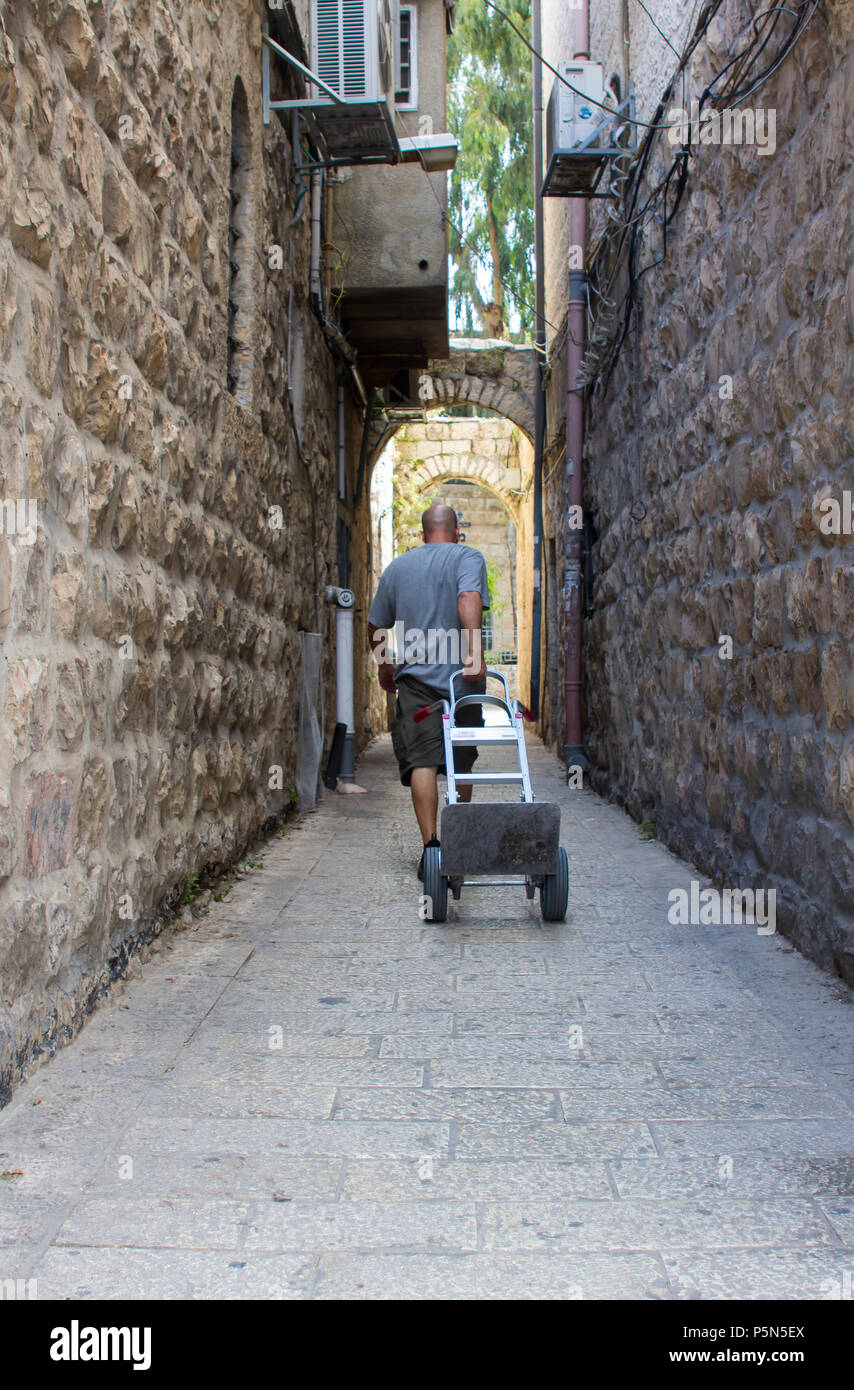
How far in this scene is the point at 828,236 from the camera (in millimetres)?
3287

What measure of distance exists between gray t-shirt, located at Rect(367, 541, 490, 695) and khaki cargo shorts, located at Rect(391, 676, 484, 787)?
71mm

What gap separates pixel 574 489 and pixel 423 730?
4.50 metres

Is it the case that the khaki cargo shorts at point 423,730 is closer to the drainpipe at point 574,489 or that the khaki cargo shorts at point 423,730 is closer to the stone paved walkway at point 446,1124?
the stone paved walkway at point 446,1124

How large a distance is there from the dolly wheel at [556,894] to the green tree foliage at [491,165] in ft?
55.3

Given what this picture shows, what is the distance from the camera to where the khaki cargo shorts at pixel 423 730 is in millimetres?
4922

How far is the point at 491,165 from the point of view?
20594 mm

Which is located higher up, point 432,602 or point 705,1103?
point 432,602

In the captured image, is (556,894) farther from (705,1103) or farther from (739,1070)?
(705,1103)

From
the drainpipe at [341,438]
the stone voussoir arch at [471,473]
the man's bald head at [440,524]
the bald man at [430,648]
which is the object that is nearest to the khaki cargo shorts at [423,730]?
the bald man at [430,648]

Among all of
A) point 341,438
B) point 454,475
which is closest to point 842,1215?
point 341,438

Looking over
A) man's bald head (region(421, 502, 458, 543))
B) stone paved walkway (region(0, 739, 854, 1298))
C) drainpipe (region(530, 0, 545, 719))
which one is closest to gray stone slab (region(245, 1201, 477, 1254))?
stone paved walkway (region(0, 739, 854, 1298))

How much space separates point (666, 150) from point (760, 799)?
3.35 metres

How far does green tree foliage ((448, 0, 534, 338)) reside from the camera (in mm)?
19688

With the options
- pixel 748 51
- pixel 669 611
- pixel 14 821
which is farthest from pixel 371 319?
pixel 14 821
